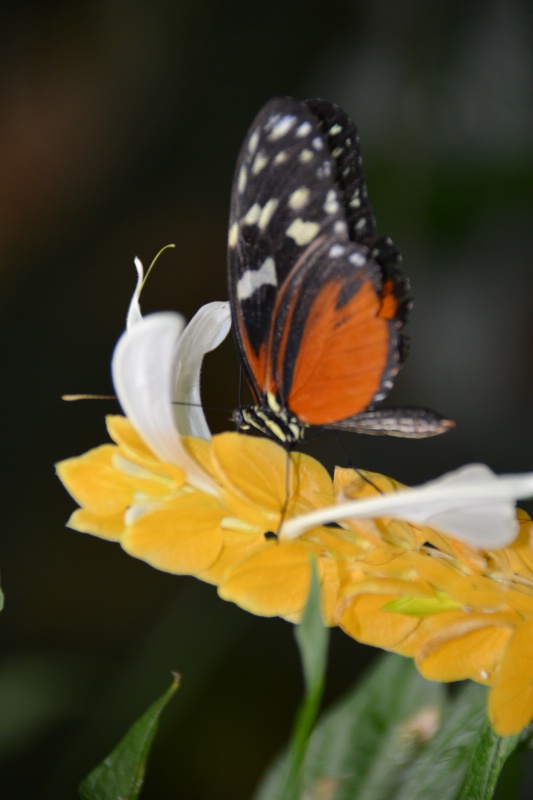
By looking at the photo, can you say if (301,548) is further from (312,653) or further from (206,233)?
(206,233)

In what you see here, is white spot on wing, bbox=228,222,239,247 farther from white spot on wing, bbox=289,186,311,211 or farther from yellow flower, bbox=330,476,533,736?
yellow flower, bbox=330,476,533,736

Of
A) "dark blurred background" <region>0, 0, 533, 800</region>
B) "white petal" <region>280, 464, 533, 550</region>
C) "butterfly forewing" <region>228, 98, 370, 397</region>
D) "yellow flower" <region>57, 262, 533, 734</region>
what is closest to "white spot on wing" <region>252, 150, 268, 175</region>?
"butterfly forewing" <region>228, 98, 370, 397</region>

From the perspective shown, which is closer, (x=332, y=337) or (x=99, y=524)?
(x=99, y=524)

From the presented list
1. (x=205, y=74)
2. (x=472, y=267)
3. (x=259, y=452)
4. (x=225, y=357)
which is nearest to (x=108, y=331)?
(x=225, y=357)

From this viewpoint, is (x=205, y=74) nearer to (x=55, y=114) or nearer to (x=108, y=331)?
(x=55, y=114)

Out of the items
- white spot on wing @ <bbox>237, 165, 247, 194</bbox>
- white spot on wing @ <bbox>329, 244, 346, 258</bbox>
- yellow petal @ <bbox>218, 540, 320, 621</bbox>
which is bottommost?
yellow petal @ <bbox>218, 540, 320, 621</bbox>

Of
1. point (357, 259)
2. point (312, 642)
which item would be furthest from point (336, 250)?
point (312, 642)
